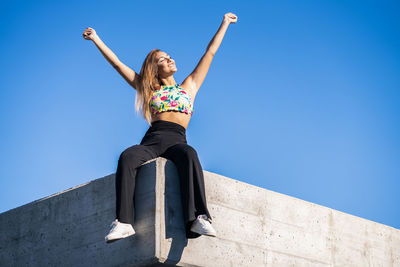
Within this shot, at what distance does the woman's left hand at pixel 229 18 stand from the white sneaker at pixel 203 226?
2.30 m

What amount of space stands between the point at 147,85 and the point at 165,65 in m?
0.27

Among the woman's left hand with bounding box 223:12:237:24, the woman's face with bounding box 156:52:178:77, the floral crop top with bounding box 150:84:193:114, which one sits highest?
the woman's left hand with bounding box 223:12:237:24

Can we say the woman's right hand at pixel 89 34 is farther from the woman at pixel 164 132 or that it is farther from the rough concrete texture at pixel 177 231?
the rough concrete texture at pixel 177 231

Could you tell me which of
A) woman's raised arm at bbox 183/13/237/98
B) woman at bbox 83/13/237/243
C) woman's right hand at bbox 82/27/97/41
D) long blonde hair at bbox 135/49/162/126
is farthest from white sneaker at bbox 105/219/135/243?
woman's right hand at bbox 82/27/97/41

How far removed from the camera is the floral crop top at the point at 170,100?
18.6 ft

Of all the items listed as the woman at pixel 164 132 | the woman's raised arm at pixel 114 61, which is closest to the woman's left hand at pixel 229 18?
the woman at pixel 164 132

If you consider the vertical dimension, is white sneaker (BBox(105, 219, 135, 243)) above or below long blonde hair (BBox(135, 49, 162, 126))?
below

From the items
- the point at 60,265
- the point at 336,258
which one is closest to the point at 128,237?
the point at 60,265

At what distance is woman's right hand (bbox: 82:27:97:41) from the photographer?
606cm

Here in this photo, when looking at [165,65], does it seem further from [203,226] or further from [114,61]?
[203,226]

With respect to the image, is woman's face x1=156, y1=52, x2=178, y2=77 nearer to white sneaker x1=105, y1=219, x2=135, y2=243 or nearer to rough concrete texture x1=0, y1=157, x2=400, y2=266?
rough concrete texture x1=0, y1=157, x2=400, y2=266

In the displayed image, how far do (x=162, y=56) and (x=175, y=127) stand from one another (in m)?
0.86

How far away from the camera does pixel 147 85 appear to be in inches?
232

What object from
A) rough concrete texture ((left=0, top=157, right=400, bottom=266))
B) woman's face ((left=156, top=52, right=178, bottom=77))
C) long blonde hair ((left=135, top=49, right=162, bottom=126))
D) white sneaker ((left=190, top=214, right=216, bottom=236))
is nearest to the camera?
white sneaker ((left=190, top=214, right=216, bottom=236))
